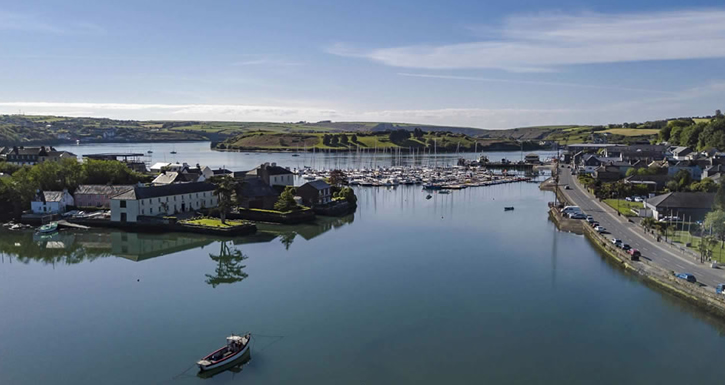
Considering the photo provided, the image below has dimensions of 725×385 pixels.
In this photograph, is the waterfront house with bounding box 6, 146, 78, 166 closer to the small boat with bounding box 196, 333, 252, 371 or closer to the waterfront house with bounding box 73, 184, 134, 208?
the waterfront house with bounding box 73, 184, 134, 208

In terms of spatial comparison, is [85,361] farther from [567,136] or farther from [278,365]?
[567,136]

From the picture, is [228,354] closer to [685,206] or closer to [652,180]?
[685,206]

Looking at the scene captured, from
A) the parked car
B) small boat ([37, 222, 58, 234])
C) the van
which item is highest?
the van

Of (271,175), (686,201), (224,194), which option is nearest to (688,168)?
(686,201)

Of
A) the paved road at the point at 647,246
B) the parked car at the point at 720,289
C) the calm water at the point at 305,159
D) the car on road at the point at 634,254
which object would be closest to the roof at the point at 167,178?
the paved road at the point at 647,246

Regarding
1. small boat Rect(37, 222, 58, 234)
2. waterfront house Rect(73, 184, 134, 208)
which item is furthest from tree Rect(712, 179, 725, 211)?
small boat Rect(37, 222, 58, 234)
